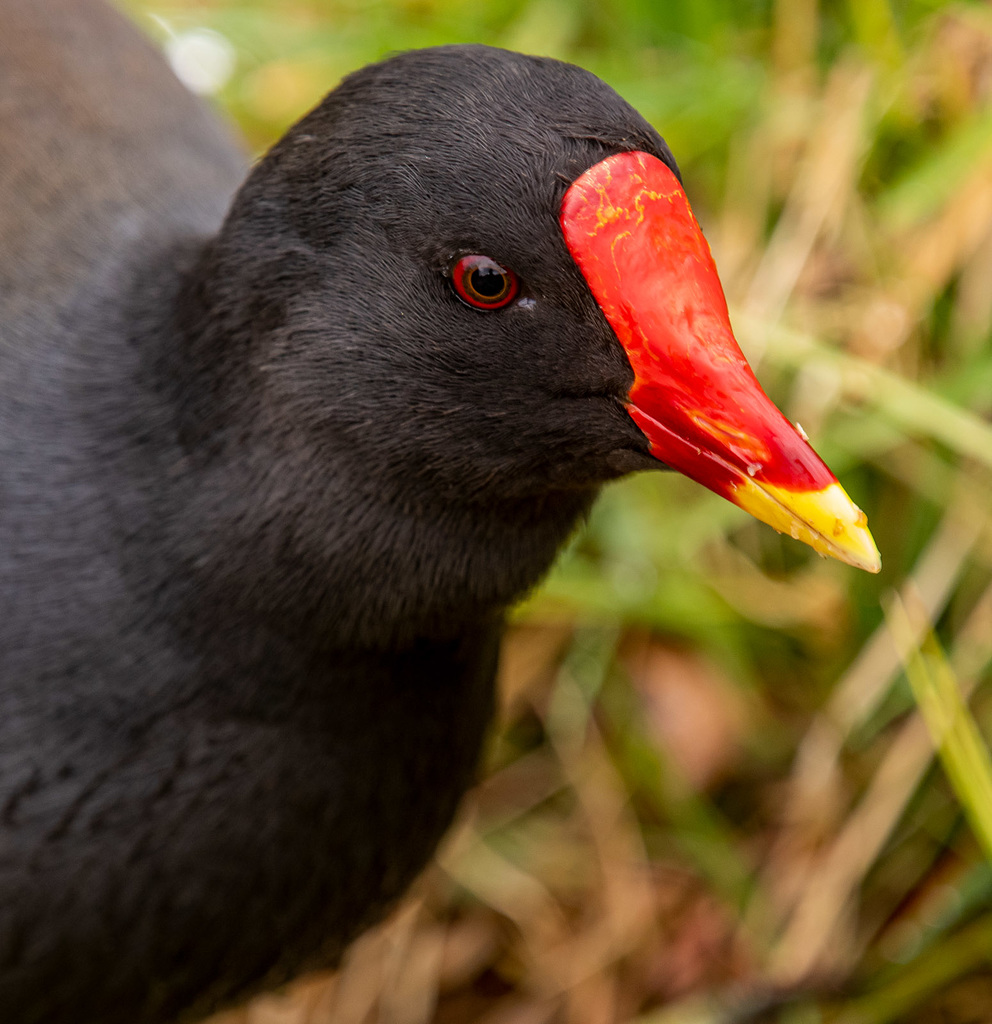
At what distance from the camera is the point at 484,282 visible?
1.27m

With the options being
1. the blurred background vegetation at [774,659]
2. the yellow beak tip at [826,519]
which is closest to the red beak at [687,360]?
the yellow beak tip at [826,519]

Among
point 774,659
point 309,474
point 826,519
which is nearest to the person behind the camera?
point 826,519

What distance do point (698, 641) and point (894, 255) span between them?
854mm

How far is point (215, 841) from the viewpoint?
1.55 metres

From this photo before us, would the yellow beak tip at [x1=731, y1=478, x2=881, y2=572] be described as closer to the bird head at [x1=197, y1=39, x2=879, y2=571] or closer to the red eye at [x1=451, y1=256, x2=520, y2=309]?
the bird head at [x1=197, y1=39, x2=879, y2=571]

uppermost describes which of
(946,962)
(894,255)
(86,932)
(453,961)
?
(894,255)

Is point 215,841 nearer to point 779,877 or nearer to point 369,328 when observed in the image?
point 369,328

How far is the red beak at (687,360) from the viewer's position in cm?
122

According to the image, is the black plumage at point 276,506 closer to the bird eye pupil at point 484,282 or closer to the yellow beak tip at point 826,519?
the bird eye pupil at point 484,282

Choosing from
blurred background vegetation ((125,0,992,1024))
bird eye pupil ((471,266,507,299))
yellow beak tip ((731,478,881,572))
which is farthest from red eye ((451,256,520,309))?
blurred background vegetation ((125,0,992,1024))

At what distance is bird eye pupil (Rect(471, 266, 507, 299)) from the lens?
1264mm

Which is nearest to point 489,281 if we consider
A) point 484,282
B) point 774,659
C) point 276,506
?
point 484,282

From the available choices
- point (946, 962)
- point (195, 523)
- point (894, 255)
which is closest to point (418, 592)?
point (195, 523)

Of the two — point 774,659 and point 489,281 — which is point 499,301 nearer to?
point 489,281
